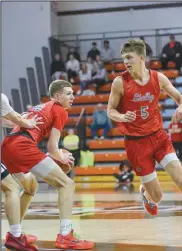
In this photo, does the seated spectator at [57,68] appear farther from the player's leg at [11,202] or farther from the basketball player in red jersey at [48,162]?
the player's leg at [11,202]

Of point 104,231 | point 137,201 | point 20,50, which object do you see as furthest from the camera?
point 20,50

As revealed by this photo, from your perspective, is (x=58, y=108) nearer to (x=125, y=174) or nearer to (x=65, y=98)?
(x=65, y=98)

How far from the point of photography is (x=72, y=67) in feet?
76.7

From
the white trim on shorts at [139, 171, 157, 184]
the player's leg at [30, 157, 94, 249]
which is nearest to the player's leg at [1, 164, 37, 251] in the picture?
the player's leg at [30, 157, 94, 249]

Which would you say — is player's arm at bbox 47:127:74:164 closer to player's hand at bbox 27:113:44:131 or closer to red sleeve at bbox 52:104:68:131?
red sleeve at bbox 52:104:68:131

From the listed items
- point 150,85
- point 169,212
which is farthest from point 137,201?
point 150,85

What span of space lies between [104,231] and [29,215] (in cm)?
253

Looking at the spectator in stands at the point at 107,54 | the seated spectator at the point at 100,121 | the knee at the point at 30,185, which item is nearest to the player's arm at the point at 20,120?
the knee at the point at 30,185

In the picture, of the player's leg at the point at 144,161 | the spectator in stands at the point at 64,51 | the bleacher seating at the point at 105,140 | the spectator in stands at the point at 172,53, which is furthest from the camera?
the spectator in stands at the point at 64,51

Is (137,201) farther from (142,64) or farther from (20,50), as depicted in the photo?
(20,50)

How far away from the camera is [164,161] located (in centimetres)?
628

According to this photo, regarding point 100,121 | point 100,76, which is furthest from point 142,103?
point 100,76

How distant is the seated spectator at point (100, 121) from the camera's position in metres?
20.3

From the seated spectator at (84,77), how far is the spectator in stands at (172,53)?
9.43ft
